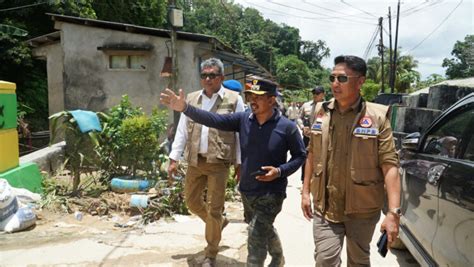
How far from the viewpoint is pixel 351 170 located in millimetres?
2598

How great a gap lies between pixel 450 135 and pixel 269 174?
5.23 ft

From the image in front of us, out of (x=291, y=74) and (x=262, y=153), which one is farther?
(x=291, y=74)

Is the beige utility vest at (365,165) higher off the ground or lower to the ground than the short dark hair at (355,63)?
lower

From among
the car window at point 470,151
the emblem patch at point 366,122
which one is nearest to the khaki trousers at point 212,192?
the emblem patch at point 366,122

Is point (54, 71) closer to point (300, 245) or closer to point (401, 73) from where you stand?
point (300, 245)

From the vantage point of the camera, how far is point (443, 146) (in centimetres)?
346

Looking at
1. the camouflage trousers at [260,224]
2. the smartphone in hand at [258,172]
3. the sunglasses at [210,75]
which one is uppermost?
the sunglasses at [210,75]

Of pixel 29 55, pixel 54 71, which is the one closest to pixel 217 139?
pixel 54 71

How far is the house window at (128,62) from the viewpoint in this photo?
12.3m

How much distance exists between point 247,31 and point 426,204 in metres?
52.0

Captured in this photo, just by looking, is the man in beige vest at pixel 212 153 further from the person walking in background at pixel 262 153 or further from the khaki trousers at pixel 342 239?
the khaki trousers at pixel 342 239

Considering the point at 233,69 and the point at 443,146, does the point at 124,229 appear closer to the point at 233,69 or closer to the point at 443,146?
the point at 443,146

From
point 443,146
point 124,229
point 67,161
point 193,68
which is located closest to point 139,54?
point 193,68

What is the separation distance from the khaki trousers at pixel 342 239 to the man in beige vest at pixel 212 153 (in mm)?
1242
